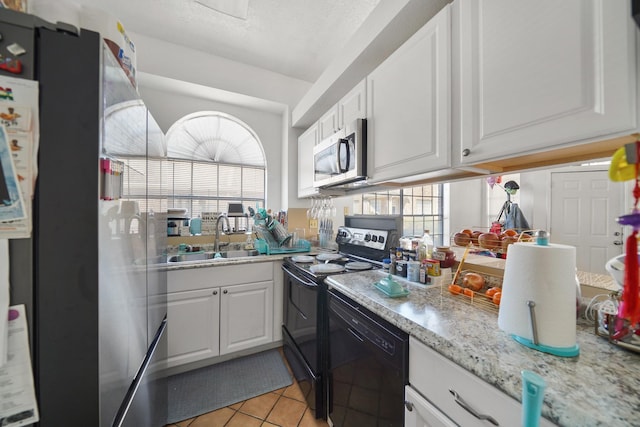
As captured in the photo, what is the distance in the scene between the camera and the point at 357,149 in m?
1.47

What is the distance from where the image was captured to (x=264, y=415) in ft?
4.89

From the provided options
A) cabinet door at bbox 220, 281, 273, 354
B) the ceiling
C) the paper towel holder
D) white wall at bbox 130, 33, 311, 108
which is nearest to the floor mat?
cabinet door at bbox 220, 281, 273, 354

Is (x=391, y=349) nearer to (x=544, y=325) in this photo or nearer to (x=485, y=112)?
(x=544, y=325)

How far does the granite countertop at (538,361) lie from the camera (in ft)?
1.49

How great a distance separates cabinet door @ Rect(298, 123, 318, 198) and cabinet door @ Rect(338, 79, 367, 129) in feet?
1.50

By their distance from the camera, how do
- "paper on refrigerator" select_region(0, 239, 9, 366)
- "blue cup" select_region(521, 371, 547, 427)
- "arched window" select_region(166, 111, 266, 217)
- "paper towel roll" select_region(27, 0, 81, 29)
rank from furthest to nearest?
1. "arched window" select_region(166, 111, 266, 217)
2. "paper towel roll" select_region(27, 0, 81, 29)
3. "paper on refrigerator" select_region(0, 239, 9, 366)
4. "blue cup" select_region(521, 371, 547, 427)

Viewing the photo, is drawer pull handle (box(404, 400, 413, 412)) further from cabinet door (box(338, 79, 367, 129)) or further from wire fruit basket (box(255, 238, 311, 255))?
wire fruit basket (box(255, 238, 311, 255))

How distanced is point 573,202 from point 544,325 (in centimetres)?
400

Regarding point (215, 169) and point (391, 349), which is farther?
point (215, 169)

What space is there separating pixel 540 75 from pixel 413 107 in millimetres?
503

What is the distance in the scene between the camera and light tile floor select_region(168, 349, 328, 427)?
1.42m

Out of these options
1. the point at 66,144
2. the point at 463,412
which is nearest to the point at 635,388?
the point at 463,412

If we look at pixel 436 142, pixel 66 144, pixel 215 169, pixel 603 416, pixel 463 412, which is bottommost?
pixel 463 412

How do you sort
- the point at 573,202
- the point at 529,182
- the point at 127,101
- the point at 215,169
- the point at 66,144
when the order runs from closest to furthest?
the point at 66,144
the point at 127,101
the point at 215,169
the point at 573,202
the point at 529,182
